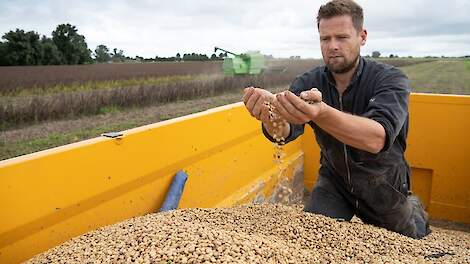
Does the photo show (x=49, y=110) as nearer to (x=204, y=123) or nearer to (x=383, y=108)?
(x=204, y=123)

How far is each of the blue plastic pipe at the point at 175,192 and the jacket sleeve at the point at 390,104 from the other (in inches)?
46.4

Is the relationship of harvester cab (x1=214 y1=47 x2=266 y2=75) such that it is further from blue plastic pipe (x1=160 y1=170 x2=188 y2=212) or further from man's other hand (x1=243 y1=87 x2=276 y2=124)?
man's other hand (x1=243 y1=87 x2=276 y2=124)

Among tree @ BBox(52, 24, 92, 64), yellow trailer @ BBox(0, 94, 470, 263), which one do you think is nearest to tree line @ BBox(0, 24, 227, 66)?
tree @ BBox(52, 24, 92, 64)

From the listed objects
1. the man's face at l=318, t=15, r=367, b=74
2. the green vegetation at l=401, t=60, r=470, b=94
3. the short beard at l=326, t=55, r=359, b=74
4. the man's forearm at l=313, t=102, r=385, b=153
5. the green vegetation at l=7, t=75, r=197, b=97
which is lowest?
the green vegetation at l=401, t=60, r=470, b=94

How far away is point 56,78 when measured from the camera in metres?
17.7

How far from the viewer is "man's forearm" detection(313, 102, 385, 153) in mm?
2191

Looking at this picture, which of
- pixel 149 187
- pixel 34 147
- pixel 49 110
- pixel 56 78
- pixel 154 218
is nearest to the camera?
pixel 154 218

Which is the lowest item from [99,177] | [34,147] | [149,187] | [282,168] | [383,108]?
[34,147]

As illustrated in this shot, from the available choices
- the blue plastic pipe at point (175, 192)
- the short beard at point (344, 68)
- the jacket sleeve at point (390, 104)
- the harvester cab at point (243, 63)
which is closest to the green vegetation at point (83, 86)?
the harvester cab at point (243, 63)

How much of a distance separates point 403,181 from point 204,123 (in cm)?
139

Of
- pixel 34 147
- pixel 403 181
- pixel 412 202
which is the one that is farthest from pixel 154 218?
pixel 34 147

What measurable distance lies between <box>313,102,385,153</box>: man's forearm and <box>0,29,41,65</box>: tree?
70.2 feet

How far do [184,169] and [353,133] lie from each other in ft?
4.06

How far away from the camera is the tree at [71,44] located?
24.2 meters
